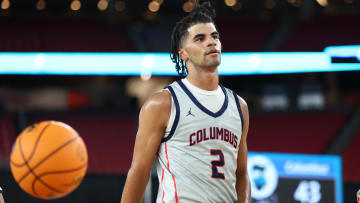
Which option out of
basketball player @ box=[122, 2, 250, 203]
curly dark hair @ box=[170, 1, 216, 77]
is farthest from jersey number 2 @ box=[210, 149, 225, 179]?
curly dark hair @ box=[170, 1, 216, 77]

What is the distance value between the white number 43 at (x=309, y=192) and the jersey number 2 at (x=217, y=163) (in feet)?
12.7

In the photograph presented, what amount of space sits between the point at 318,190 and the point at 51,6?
6.85 meters

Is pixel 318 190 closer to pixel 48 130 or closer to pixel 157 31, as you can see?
pixel 48 130

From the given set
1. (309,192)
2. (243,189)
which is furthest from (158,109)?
(309,192)

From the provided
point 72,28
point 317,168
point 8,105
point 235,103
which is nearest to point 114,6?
point 72,28

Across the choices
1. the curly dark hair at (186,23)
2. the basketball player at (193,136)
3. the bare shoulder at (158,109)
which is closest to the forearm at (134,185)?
the basketball player at (193,136)

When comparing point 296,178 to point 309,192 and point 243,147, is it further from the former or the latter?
point 243,147

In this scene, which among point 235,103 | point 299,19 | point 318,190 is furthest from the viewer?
point 299,19

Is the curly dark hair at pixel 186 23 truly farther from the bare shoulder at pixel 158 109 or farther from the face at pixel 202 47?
the bare shoulder at pixel 158 109

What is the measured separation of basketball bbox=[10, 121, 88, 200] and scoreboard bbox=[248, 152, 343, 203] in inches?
103

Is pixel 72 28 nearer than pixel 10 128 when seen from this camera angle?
No

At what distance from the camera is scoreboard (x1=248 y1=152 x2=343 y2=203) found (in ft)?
19.4

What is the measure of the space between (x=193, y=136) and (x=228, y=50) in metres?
7.92

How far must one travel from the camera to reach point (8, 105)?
10406 millimetres
